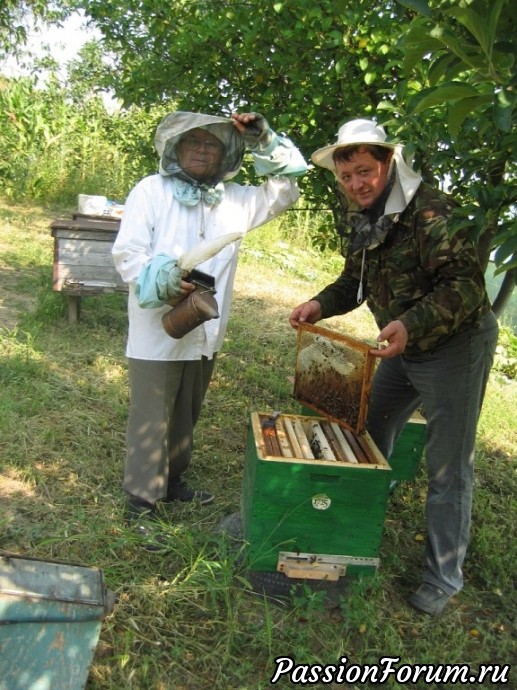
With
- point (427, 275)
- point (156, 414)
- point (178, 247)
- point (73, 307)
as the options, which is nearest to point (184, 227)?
point (178, 247)

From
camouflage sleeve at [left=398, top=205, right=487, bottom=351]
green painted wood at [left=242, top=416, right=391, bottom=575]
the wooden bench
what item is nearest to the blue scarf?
camouflage sleeve at [left=398, top=205, right=487, bottom=351]

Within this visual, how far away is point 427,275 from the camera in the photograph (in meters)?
2.33

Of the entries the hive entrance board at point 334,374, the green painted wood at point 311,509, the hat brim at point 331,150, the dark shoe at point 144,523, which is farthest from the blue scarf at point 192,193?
the dark shoe at point 144,523

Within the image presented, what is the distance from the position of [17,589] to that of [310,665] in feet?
3.52

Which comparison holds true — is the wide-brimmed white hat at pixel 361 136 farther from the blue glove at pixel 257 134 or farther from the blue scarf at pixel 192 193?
the blue scarf at pixel 192 193

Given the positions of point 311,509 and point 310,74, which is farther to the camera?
point 310,74

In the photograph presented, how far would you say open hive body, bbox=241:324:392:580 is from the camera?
2348mm

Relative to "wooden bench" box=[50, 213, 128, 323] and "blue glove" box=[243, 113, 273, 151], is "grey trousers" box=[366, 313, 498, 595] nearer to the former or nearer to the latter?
"blue glove" box=[243, 113, 273, 151]

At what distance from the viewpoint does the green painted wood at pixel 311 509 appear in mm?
2340

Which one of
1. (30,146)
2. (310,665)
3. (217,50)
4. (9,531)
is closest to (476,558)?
(310,665)

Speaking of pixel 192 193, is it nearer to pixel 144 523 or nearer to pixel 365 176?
pixel 365 176

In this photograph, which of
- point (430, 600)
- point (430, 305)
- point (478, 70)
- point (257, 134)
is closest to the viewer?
point (478, 70)

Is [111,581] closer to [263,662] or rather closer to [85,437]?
[263,662]
